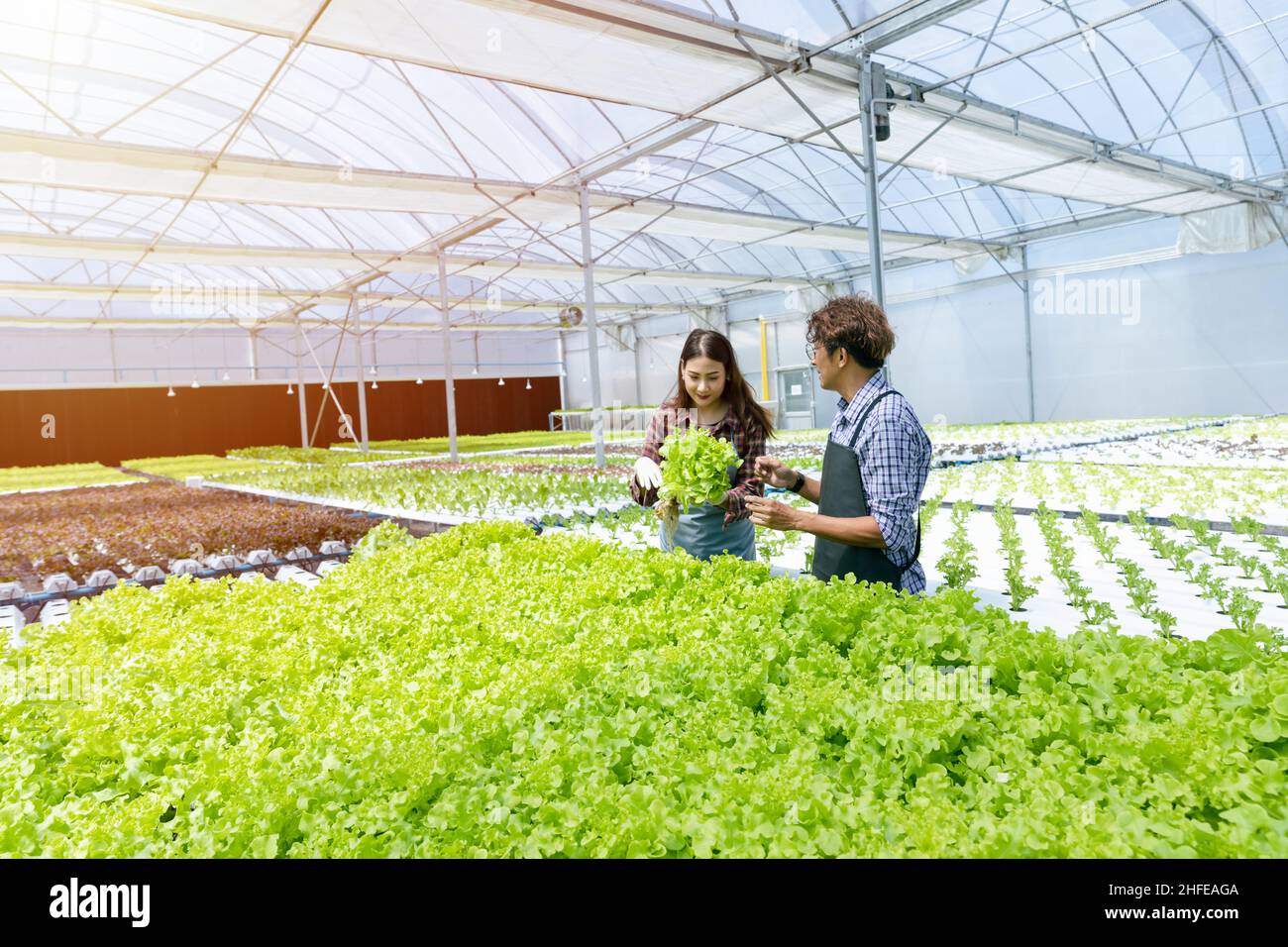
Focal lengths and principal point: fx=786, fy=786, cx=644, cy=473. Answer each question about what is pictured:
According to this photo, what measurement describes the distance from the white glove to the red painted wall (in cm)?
2657

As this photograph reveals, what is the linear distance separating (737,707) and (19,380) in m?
36.1

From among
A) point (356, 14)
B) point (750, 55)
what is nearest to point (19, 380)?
point (356, 14)

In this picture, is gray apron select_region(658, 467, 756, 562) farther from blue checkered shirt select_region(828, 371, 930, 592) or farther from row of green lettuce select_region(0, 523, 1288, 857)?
blue checkered shirt select_region(828, 371, 930, 592)

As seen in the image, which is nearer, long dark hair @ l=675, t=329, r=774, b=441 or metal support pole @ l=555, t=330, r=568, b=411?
long dark hair @ l=675, t=329, r=774, b=441

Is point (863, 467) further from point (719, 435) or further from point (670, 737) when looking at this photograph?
point (670, 737)

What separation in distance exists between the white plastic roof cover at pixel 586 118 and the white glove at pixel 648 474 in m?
5.25

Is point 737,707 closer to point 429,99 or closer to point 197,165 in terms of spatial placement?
point 197,165

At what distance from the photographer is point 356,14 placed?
7.26 metres

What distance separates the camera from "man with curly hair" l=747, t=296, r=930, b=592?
2834 mm

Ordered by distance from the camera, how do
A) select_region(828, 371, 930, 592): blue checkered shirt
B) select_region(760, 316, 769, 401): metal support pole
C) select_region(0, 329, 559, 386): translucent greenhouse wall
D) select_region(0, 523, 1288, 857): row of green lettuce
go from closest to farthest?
select_region(0, 523, 1288, 857): row of green lettuce, select_region(828, 371, 930, 592): blue checkered shirt, select_region(760, 316, 769, 401): metal support pole, select_region(0, 329, 559, 386): translucent greenhouse wall

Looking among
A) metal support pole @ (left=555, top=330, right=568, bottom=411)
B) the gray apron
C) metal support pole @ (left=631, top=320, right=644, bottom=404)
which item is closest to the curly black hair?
the gray apron

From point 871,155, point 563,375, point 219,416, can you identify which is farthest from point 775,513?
point 563,375

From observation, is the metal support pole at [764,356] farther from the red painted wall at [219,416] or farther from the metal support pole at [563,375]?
the red painted wall at [219,416]
